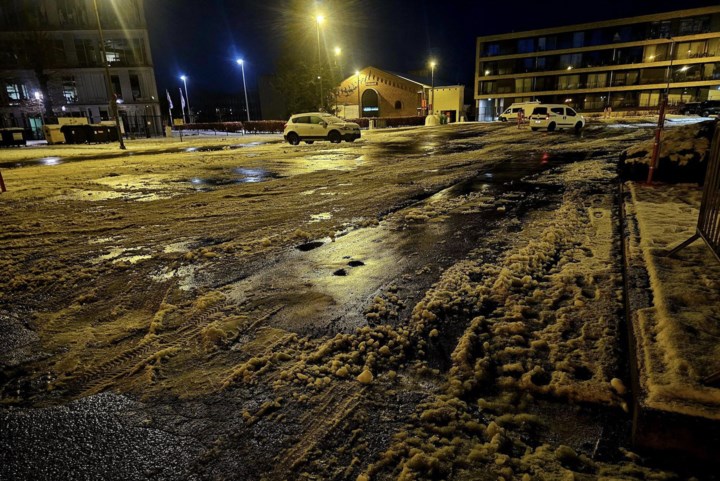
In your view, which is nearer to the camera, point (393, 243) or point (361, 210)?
point (393, 243)

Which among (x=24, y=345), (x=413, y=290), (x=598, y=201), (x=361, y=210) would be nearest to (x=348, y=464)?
(x=413, y=290)

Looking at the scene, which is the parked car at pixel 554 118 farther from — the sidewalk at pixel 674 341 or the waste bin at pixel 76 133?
the waste bin at pixel 76 133

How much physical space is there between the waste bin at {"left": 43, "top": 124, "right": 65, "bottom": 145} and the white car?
790 inches

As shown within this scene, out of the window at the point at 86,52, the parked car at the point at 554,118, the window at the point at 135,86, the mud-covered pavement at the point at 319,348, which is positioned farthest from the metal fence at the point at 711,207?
the window at the point at 86,52

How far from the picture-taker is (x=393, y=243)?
546cm

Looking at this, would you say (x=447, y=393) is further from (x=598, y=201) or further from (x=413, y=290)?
(x=598, y=201)

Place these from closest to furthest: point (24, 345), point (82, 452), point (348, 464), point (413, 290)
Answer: point (348, 464) < point (82, 452) < point (24, 345) < point (413, 290)

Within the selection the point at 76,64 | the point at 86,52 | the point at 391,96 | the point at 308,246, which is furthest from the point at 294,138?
the point at 391,96

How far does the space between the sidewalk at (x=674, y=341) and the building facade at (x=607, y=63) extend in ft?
212

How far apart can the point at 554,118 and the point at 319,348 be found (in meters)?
29.4

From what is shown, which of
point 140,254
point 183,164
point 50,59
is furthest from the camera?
point 50,59

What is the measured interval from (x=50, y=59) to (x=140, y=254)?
1839 inches

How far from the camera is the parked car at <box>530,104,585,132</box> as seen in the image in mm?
27625

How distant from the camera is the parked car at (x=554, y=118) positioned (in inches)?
1088
